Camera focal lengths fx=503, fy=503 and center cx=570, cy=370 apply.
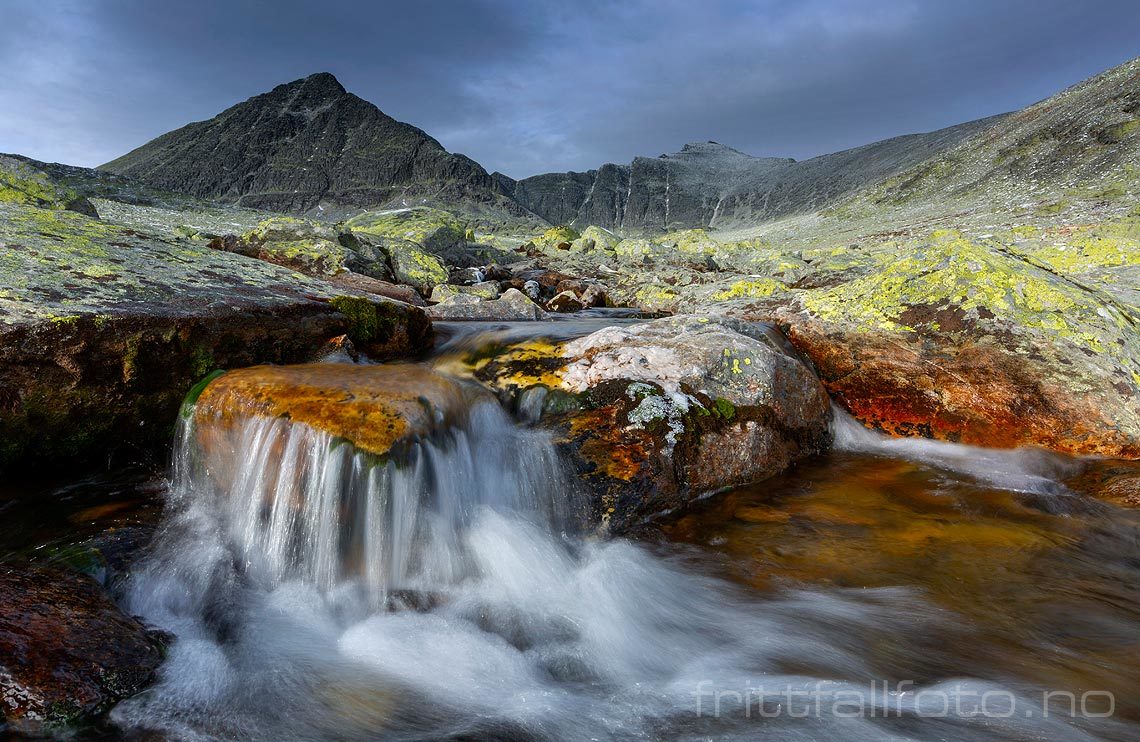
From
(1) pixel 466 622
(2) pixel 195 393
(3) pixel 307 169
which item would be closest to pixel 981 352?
(1) pixel 466 622

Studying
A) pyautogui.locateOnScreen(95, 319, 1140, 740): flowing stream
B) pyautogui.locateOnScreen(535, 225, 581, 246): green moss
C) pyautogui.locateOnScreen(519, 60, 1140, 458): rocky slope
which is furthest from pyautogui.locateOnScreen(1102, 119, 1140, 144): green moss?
pyautogui.locateOnScreen(95, 319, 1140, 740): flowing stream

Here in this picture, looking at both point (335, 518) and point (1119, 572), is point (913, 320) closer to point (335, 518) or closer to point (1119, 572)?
point (1119, 572)

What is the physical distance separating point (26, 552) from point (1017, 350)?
28.7ft

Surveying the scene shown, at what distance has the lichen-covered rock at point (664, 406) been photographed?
180 inches

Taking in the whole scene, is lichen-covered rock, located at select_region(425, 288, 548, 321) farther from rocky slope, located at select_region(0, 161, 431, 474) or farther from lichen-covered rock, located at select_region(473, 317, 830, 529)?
lichen-covered rock, located at select_region(473, 317, 830, 529)

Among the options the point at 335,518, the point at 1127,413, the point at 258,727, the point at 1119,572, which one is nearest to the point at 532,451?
the point at 335,518

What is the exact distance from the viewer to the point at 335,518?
144 inches

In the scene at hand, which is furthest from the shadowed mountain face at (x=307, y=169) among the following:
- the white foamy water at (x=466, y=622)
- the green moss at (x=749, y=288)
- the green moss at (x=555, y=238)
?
the white foamy water at (x=466, y=622)

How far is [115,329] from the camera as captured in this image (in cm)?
426

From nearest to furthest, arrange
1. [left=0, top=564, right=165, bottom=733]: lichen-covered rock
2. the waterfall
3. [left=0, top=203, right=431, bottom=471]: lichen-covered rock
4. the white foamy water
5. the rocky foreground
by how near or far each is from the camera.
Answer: [left=0, top=564, right=165, bottom=733]: lichen-covered rock → the white foamy water → the waterfall → the rocky foreground → [left=0, top=203, right=431, bottom=471]: lichen-covered rock

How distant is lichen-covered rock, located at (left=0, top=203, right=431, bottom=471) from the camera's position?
4000 millimetres

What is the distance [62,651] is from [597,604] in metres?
2.88

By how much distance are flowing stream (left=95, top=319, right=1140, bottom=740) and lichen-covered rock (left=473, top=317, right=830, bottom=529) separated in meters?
0.31

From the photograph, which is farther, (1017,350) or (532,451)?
(1017,350)
